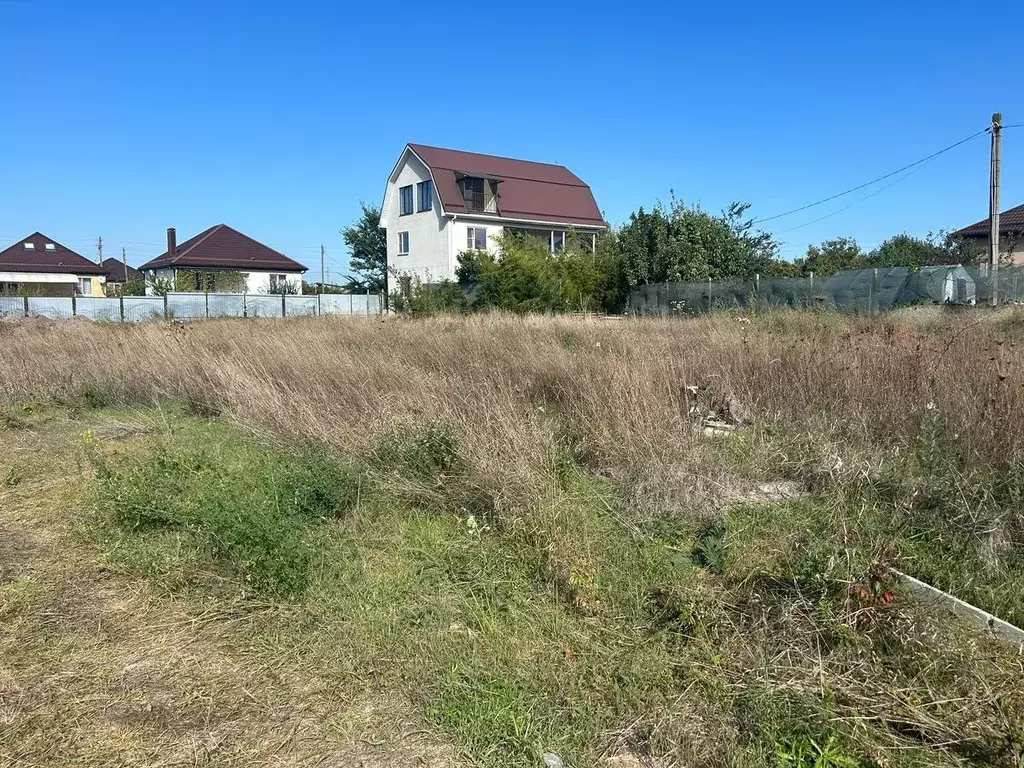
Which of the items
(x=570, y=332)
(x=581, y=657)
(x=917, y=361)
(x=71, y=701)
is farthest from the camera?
(x=570, y=332)

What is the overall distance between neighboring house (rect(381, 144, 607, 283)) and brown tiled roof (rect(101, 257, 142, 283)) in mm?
27742

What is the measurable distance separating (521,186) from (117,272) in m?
48.1

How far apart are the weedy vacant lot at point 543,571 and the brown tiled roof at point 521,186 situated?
27.8m

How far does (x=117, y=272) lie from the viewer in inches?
2473

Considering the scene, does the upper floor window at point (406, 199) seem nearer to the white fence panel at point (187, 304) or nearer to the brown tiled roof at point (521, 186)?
the brown tiled roof at point (521, 186)

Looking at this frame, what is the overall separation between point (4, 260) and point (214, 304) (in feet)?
97.6

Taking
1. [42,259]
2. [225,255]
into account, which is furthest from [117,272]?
[225,255]

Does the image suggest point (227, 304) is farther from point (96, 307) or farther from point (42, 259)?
point (42, 259)

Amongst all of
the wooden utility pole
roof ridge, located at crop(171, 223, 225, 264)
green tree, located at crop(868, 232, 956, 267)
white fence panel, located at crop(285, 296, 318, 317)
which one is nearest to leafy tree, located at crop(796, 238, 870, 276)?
green tree, located at crop(868, 232, 956, 267)

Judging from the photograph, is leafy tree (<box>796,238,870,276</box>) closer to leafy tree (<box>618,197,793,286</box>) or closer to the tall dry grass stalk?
leafy tree (<box>618,197,793,286</box>)

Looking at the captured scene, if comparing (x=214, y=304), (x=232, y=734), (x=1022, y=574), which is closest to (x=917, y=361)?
(x=1022, y=574)

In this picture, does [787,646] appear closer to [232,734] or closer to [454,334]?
[232,734]

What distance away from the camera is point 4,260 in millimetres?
44281

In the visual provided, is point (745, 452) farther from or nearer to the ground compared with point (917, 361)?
nearer to the ground
